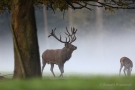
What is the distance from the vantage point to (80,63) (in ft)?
37.0

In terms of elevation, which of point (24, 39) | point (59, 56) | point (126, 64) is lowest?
point (126, 64)

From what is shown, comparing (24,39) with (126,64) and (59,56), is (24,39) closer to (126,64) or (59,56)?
(59,56)

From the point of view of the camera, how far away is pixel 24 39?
5375 mm

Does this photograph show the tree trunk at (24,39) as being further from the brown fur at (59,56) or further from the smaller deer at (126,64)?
the smaller deer at (126,64)

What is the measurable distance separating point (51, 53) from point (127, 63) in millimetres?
2252

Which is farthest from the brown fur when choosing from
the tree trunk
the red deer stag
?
the tree trunk

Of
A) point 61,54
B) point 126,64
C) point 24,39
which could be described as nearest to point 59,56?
point 61,54

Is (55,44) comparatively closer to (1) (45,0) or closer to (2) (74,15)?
(2) (74,15)

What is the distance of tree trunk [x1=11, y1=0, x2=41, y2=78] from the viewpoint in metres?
5.35

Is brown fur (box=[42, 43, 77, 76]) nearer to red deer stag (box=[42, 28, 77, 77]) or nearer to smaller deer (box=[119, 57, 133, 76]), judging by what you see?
red deer stag (box=[42, 28, 77, 77])

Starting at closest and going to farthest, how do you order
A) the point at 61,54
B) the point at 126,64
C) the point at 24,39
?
A: the point at 24,39
the point at 61,54
the point at 126,64

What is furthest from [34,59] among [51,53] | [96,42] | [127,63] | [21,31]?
[96,42]

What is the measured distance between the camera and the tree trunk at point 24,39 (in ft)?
Result: 17.5

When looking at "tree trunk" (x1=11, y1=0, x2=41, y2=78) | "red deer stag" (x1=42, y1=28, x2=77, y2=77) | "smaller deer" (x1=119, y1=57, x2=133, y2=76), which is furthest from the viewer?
"smaller deer" (x1=119, y1=57, x2=133, y2=76)
